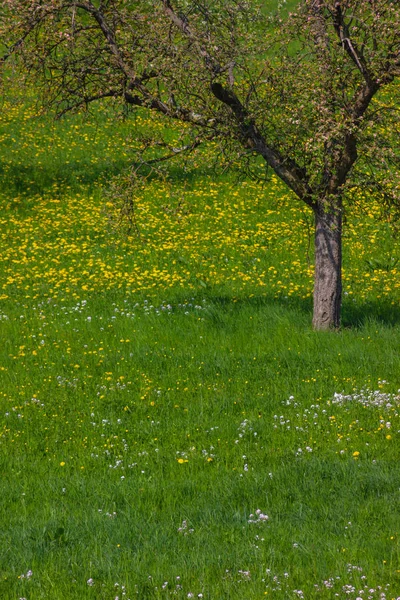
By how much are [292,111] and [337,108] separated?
0.74 metres

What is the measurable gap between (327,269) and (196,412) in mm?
4148

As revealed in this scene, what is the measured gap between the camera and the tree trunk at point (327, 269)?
44.0 ft

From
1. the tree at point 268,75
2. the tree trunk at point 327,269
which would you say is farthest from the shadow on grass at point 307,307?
the tree at point 268,75

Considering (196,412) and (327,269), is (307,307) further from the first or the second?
(196,412)

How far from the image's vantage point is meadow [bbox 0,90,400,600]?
251 inches

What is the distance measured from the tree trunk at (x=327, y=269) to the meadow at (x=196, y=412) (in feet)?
1.25

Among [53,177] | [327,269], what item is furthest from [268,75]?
[53,177]

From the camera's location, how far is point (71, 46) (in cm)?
1206

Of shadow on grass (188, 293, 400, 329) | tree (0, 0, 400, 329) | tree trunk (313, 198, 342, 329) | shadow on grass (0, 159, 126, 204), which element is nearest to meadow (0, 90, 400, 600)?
shadow on grass (188, 293, 400, 329)

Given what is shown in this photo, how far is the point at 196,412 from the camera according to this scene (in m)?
10.8

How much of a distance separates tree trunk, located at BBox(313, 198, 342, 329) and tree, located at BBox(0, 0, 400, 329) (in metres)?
0.02

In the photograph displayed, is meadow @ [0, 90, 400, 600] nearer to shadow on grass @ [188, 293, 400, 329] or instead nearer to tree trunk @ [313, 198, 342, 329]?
shadow on grass @ [188, 293, 400, 329]

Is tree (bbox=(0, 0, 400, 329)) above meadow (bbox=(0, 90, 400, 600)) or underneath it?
above

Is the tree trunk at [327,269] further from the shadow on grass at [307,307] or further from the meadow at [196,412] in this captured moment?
the shadow on grass at [307,307]
